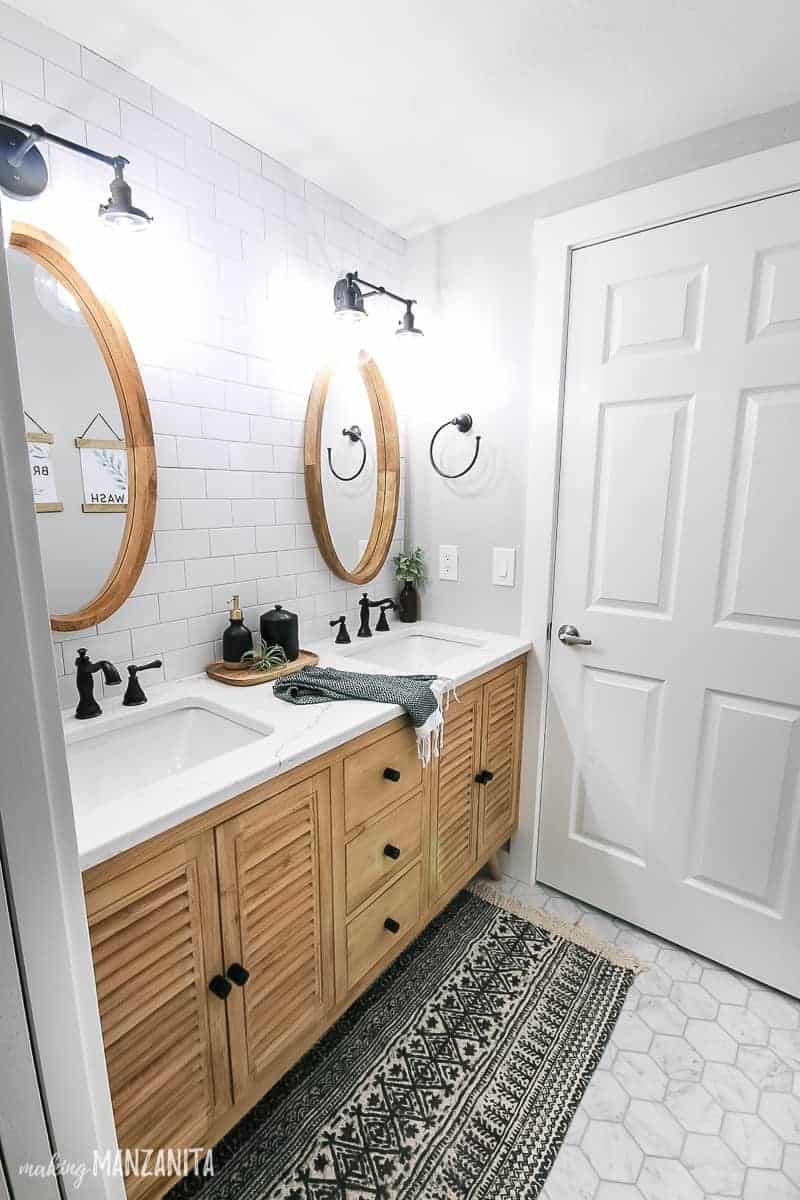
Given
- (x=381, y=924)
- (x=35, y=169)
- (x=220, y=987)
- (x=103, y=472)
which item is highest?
(x=35, y=169)

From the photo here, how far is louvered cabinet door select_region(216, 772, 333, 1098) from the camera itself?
1095 mm

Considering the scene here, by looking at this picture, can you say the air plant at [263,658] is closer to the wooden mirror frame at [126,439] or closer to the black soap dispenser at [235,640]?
the black soap dispenser at [235,640]

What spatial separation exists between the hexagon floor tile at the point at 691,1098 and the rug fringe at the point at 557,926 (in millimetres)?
57

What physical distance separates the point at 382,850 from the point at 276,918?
34 cm

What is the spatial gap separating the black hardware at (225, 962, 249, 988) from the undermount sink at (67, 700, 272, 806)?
15.1 inches

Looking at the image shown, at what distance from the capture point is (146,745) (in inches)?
53.8

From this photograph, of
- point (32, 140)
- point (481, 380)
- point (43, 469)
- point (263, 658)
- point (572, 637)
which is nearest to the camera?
point (32, 140)

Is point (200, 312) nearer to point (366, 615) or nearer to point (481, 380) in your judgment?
point (481, 380)

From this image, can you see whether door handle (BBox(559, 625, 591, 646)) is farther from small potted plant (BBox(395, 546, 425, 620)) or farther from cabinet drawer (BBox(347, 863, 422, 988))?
cabinet drawer (BBox(347, 863, 422, 988))

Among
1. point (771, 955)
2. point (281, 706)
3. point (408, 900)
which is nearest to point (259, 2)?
point (281, 706)

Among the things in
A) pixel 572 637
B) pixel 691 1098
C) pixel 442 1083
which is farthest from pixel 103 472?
pixel 691 1098

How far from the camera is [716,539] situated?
1.57m

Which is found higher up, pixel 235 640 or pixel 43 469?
pixel 43 469

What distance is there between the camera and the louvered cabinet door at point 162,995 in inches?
36.1
